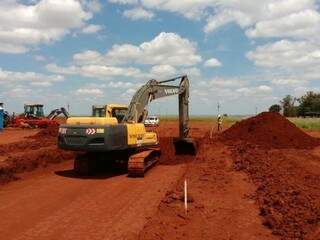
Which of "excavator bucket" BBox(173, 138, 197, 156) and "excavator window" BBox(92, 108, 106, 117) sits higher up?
"excavator window" BBox(92, 108, 106, 117)

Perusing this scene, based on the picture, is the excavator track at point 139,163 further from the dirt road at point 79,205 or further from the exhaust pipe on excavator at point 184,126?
the exhaust pipe on excavator at point 184,126

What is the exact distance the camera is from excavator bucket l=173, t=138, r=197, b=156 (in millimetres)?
24406

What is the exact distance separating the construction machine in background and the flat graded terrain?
30.7m

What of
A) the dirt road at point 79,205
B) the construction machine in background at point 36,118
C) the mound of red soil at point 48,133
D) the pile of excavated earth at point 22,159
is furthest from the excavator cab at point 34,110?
the dirt road at point 79,205

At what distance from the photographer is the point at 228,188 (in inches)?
598

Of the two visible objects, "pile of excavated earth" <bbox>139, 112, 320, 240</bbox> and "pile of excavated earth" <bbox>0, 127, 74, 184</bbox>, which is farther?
"pile of excavated earth" <bbox>0, 127, 74, 184</bbox>

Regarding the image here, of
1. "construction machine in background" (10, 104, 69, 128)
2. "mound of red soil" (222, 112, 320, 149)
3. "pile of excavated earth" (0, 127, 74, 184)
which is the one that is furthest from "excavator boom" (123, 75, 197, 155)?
"construction machine in background" (10, 104, 69, 128)

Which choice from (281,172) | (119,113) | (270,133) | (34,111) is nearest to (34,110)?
(34,111)

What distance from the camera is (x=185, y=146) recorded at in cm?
2467

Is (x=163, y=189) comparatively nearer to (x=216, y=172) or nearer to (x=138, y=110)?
(x=216, y=172)

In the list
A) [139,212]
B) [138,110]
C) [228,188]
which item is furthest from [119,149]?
[139,212]

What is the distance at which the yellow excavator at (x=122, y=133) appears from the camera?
17562 millimetres

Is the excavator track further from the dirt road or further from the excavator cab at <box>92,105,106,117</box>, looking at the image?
the excavator cab at <box>92,105,106,117</box>

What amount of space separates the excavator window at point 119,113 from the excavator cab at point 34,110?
37036 mm
